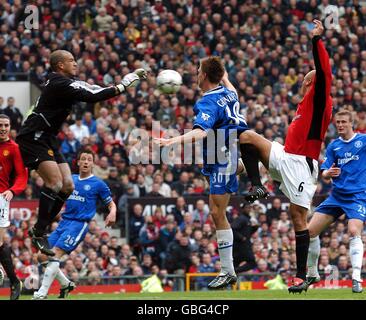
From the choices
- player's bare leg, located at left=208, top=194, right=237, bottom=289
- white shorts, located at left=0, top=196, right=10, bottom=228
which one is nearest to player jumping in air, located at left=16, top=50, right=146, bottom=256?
white shorts, located at left=0, top=196, right=10, bottom=228

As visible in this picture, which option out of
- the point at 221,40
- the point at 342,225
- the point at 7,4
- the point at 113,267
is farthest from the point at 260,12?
the point at 113,267

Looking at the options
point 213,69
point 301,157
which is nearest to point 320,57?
point 301,157

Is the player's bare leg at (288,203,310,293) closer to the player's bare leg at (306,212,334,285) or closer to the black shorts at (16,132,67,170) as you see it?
the player's bare leg at (306,212,334,285)

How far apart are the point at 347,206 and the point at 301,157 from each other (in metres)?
1.45

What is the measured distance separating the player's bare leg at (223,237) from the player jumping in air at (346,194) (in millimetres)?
1195

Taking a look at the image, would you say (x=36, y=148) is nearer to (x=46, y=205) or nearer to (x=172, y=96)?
(x=46, y=205)

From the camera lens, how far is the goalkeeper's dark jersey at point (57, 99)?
43.2 ft

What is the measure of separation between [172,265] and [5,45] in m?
8.90

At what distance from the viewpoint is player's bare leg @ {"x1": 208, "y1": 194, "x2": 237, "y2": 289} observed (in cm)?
1316

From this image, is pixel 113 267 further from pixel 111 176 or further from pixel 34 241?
pixel 34 241

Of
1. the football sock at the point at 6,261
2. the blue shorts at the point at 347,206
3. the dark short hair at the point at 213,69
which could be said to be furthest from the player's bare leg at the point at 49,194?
the blue shorts at the point at 347,206

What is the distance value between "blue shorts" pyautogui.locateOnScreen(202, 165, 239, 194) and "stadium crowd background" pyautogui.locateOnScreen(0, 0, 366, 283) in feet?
24.4

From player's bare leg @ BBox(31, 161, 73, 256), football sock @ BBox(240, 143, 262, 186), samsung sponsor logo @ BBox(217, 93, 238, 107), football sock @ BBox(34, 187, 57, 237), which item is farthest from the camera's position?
football sock @ BBox(34, 187, 57, 237)

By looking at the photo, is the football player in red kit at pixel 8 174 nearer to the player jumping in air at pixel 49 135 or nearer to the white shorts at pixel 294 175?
the player jumping in air at pixel 49 135
